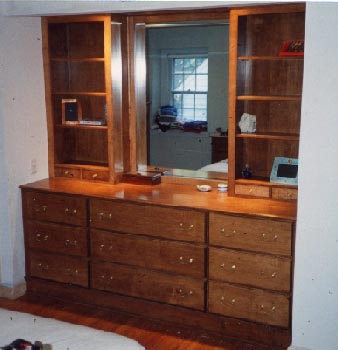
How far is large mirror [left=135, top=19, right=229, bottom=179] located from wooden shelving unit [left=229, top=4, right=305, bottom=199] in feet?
0.56

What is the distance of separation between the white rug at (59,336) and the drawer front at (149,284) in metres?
0.98

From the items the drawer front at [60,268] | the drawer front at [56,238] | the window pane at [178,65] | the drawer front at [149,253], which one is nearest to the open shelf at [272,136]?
the window pane at [178,65]

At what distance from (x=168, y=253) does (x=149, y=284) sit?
11.2 inches

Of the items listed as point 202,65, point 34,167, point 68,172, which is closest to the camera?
point 202,65

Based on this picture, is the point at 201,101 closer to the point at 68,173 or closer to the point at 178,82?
the point at 178,82

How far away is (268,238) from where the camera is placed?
11.1ft

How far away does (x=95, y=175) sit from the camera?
4340 millimetres

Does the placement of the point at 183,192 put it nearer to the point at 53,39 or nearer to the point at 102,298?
the point at 102,298

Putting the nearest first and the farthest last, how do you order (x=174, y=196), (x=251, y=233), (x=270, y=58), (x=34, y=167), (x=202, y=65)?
(x=251, y=233) → (x=270, y=58) → (x=174, y=196) → (x=202, y=65) → (x=34, y=167)

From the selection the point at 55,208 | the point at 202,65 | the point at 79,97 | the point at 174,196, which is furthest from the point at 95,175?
the point at 202,65

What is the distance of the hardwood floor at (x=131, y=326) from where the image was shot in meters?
3.57

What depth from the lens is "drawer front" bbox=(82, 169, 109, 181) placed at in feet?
14.1

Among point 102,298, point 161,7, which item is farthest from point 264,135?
point 102,298

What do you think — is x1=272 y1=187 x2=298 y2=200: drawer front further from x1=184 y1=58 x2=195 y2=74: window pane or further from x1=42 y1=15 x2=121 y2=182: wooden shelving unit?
x1=42 y1=15 x2=121 y2=182: wooden shelving unit
